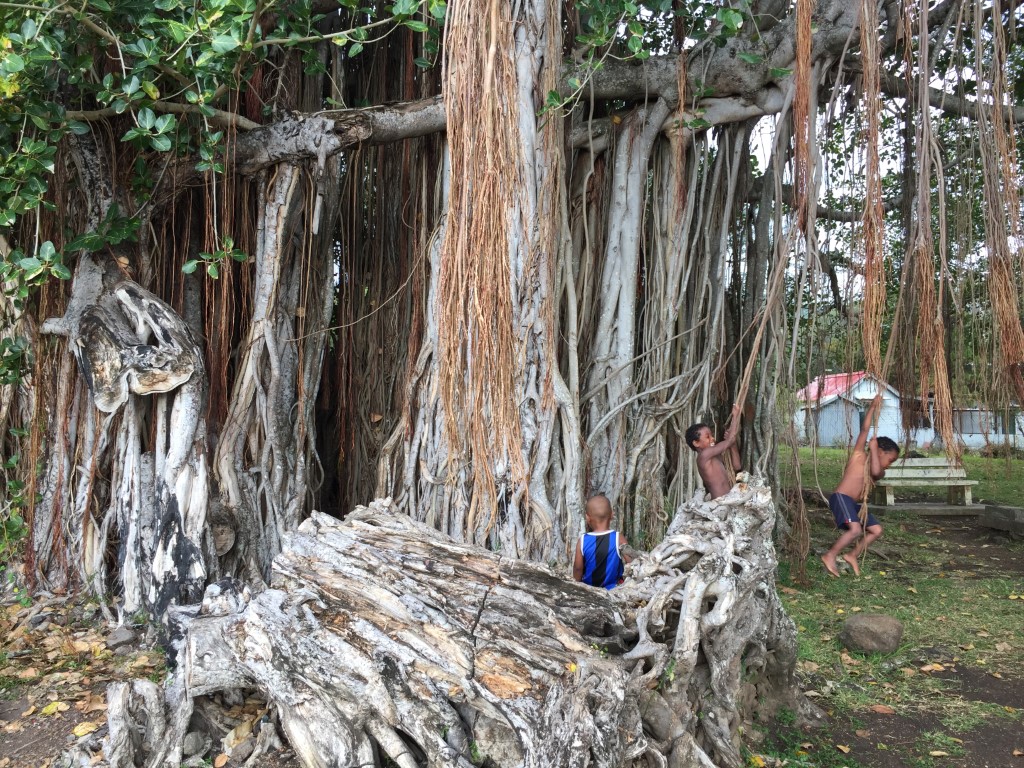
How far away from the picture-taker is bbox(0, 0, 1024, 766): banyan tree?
7.50 ft

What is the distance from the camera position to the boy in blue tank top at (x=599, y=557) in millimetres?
2951

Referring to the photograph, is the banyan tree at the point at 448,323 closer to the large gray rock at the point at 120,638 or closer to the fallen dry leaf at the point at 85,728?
the large gray rock at the point at 120,638

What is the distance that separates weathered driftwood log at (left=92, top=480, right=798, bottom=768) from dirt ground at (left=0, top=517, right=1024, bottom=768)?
0.89ft

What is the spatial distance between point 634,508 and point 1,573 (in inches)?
128

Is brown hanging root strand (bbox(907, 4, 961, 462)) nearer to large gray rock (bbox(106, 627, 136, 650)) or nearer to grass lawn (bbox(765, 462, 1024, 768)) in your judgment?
grass lawn (bbox(765, 462, 1024, 768))

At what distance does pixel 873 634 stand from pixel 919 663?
210 millimetres

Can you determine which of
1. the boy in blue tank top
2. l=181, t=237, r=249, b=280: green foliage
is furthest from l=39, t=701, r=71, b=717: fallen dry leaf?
the boy in blue tank top

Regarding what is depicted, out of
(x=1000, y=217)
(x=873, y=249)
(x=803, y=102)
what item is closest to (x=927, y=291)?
(x=873, y=249)

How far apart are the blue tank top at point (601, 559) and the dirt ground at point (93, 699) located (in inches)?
34.2

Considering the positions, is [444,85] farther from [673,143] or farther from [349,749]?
[349,749]

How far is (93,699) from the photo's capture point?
2.84 m

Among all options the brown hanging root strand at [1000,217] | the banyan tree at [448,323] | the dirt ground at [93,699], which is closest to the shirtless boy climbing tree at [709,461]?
the banyan tree at [448,323]

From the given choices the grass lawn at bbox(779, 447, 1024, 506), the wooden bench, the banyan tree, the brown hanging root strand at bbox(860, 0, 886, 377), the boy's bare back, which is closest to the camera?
the banyan tree

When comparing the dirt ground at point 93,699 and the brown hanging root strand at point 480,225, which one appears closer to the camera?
the dirt ground at point 93,699
